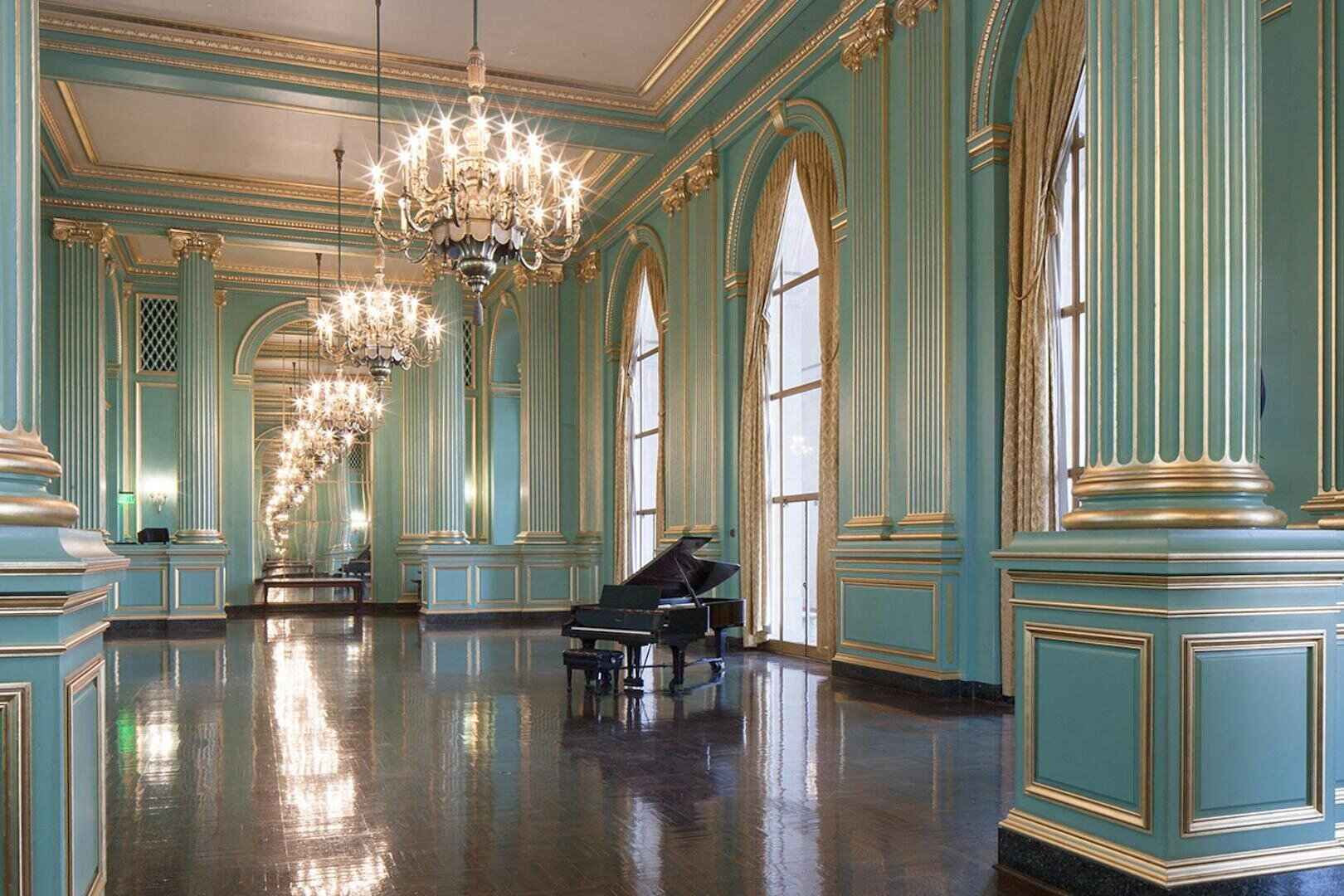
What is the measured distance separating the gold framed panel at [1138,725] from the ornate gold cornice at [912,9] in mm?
5901

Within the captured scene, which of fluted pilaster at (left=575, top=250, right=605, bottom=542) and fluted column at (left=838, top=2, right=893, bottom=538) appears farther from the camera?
fluted pilaster at (left=575, top=250, right=605, bottom=542)

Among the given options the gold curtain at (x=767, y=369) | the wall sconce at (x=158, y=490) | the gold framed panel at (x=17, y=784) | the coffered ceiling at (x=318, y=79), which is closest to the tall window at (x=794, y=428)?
the gold curtain at (x=767, y=369)

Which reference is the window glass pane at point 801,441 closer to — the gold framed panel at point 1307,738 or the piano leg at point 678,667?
the piano leg at point 678,667

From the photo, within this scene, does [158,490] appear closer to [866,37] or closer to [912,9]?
[866,37]

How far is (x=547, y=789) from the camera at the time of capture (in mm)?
5125

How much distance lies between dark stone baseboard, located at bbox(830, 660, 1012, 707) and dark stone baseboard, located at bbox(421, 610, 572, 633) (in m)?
7.04

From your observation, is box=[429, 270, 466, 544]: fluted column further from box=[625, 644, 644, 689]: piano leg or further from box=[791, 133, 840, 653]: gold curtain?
box=[625, 644, 644, 689]: piano leg

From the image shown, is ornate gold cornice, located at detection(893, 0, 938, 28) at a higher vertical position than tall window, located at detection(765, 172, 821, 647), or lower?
higher

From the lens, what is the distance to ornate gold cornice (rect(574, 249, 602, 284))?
→ 16.0 m

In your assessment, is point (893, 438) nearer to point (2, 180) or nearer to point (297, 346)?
point (2, 180)

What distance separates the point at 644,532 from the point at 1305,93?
10.5 metres

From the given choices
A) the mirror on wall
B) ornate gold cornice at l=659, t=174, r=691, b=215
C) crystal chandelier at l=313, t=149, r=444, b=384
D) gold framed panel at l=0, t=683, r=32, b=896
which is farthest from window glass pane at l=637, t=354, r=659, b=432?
the mirror on wall

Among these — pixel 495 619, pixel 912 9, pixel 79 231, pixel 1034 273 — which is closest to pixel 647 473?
pixel 495 619

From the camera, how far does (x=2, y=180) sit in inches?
115
